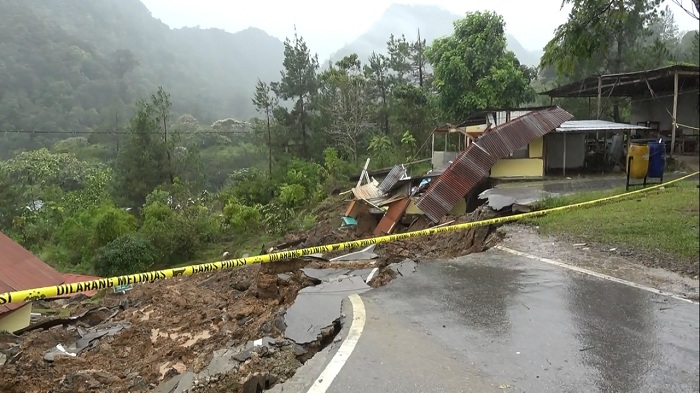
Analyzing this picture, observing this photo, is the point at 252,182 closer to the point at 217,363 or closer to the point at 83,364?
the point at 83,364

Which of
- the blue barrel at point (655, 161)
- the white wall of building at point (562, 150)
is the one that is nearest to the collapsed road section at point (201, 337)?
the blue barrel at point (655, 161)

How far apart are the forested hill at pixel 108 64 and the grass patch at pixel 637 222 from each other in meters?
41.8

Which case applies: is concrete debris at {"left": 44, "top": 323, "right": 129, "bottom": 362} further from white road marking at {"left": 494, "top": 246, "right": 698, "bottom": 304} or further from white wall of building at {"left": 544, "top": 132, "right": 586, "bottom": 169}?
white wall of building at {"left": 544, "top": 132, "right": 586, "bottom": 169}

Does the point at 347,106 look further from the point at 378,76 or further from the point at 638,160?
the point at 638,160

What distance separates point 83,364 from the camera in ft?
25.0

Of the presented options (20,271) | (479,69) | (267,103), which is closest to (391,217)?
(20,271)

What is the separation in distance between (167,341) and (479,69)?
2403 centimetres

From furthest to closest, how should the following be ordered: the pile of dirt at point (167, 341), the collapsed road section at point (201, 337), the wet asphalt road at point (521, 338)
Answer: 1. the pile of dirt at point (167, 341)
2. the collapsed road section at point (201, 337)
3. the wet asphalt road at point (521, 338)

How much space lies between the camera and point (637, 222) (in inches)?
322

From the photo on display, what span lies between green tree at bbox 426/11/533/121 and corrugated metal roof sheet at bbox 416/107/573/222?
9502mm

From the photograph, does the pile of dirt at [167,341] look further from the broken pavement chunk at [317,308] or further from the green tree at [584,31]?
the green tree at [584,31]

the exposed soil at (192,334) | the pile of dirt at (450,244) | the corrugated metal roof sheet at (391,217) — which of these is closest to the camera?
the exposed soil at (192,334)

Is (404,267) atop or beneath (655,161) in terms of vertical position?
beneath

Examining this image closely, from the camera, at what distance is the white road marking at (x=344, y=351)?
12.1ft
